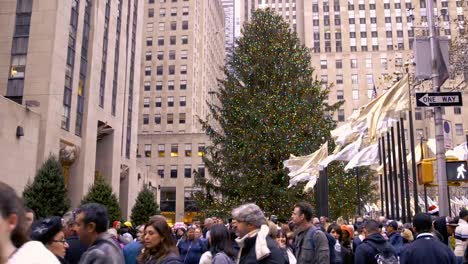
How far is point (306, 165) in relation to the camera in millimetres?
21531

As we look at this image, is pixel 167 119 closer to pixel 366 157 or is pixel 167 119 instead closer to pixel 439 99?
pixel 366 157

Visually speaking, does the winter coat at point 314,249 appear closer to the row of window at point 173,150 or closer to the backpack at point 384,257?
the backpack at point 384,257

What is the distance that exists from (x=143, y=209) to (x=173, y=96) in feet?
172

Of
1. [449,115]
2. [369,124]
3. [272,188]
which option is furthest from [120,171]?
[449,115]

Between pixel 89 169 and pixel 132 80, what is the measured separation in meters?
18.5

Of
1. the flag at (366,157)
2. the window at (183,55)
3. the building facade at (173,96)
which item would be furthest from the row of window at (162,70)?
the flag at (366,157)

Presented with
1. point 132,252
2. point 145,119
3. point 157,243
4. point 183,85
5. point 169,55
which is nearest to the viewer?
point 157,243

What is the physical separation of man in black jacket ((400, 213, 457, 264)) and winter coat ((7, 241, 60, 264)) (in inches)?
187

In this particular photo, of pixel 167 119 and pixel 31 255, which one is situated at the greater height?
pixel 167 119

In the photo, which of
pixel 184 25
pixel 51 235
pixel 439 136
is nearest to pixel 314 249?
pixel 51 235

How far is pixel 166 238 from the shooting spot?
4.84 metres

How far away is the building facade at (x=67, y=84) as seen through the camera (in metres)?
37.7

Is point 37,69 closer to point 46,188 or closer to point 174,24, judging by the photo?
point 46,188

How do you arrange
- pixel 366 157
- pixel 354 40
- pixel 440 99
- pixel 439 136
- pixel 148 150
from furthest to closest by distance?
pixel 354 40 < pixel 148 150 < pixel 366 157 < pixel 439 136 < pixel 440 99
